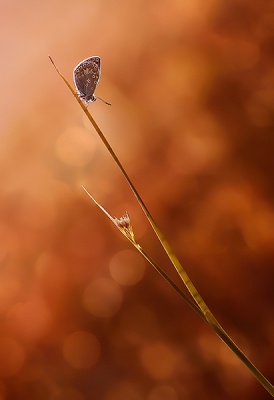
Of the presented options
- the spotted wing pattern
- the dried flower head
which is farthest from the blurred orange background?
the dried flower head

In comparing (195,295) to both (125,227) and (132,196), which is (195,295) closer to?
(125,227)

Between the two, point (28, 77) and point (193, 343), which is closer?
point (193, 343)

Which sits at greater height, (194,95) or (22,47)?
(22,47)

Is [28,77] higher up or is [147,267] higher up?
[28,77]

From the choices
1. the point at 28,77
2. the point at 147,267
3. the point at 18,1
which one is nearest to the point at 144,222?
the point at 147,267

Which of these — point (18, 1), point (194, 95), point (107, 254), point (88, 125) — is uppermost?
point (18, 1)

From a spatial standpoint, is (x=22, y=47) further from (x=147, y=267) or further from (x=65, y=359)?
(x=65, y=359)

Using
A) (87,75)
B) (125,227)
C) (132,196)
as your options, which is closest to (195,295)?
(125,227)

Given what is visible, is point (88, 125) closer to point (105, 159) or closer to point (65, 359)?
point (105, 159)

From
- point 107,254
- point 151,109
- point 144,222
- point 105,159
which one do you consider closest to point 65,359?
point 107,254
